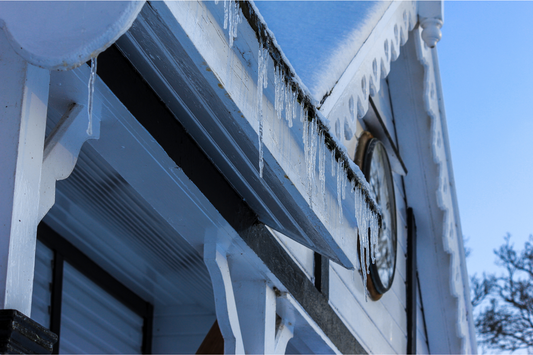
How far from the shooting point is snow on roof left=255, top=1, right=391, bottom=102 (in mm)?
3039

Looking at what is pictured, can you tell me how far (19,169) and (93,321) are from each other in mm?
2969

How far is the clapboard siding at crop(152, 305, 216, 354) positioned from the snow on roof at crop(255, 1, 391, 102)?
2091mm

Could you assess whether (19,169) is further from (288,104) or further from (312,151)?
(312,151)

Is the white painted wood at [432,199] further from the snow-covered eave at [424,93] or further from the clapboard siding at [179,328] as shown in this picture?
the clapboard siding at [179,328]

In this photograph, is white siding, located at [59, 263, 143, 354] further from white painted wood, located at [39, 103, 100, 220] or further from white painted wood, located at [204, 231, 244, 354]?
white painted wood, located at [39, 103, 100, 220]

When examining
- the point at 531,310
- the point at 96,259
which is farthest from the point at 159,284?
the point at 531,310

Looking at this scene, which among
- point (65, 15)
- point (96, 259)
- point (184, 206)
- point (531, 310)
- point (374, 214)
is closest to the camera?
point (65, 15)

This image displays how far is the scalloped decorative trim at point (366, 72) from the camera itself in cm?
323

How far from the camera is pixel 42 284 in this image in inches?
153

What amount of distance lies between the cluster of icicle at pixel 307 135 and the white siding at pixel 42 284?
203cm

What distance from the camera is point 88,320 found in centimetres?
427

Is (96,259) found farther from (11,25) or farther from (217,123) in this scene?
(11,25)

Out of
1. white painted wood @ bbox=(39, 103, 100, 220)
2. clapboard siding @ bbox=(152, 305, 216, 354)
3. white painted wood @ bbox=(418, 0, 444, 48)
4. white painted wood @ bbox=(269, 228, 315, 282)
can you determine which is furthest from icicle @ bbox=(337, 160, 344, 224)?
white painted wood @ bbox=(418, 0, 444, 48)

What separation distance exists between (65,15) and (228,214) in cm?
134
